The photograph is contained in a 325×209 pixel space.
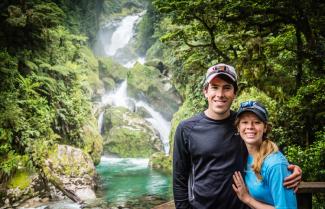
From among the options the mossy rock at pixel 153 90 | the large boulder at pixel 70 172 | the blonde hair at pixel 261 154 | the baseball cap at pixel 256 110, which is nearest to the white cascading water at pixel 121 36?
the mossy rock at pixel 153 90

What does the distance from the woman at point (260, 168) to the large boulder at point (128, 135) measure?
22269 millimetres

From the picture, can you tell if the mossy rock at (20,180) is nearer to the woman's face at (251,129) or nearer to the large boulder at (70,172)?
the large boulder at (70,172)

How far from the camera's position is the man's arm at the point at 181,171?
244cm

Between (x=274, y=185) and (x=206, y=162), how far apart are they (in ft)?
1.62

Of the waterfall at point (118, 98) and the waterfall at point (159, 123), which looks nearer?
the waterfall at point (159, 123)

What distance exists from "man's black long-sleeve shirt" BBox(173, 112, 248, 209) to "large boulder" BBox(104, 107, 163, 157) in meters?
22.0

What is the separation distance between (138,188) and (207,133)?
41.1 feet

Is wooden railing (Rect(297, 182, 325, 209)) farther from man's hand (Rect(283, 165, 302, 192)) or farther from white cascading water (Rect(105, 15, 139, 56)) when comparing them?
white cascading water (Rect(105, 15, 139, 56))

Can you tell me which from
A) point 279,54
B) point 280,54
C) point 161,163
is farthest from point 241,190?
point 161,163

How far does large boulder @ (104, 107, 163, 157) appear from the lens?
2427 centimetres

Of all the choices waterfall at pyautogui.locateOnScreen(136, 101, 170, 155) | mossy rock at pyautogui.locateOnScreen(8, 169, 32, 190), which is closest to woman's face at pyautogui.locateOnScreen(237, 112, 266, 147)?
mossy rock at pyautogui.locateOnScreen(8, 169, 32, 190)

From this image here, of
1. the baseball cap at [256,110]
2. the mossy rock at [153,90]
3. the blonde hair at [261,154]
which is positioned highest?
the mossy rock at [153,90]

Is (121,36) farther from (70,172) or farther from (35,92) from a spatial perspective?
(70,172)

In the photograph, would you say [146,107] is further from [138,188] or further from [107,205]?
[107,205]
